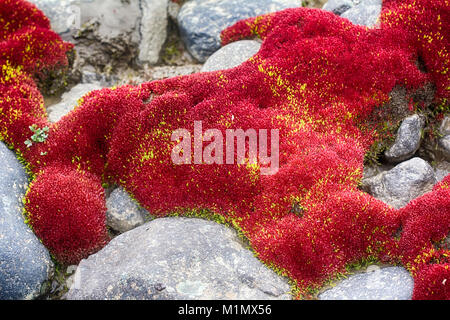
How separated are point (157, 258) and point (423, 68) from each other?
6648mm

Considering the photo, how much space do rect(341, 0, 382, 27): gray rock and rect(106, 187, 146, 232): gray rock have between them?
Answer: 21.7ft

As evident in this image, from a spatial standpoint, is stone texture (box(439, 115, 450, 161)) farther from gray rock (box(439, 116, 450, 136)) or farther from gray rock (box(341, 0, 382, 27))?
gray rock (box(341, 0, 382, 27))

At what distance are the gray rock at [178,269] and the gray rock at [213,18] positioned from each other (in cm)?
660

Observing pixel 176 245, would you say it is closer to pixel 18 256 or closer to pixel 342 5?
pixel 18 256

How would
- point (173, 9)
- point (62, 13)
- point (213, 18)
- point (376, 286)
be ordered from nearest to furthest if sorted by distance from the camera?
point (376, 286) → point (62, 13) → point (213, 18) → point (173, 9)

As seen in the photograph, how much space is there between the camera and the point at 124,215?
851 centimetres

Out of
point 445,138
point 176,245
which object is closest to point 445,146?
point 445,138

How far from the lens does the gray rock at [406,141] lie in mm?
8875

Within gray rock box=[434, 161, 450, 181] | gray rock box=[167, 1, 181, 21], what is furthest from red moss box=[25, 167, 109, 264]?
gray rock box=[167, 1, 181, 21]

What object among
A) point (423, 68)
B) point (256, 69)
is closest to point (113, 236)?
point (256, 69)

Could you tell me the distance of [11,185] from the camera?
841cm

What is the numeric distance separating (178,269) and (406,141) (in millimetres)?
5046

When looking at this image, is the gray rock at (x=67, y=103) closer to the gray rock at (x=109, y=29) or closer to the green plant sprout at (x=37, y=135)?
the gray rock at (x=109, y=29)

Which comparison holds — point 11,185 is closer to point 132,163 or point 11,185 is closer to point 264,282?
point 132,163
